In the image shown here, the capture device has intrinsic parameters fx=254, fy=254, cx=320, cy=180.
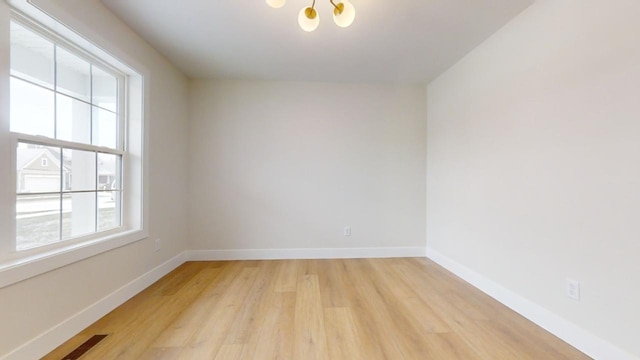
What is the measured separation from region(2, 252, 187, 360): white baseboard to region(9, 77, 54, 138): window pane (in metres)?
1.24

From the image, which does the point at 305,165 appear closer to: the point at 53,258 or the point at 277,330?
the point at 277,330

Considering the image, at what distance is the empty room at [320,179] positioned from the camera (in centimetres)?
152

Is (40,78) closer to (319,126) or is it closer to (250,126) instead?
(250,126)

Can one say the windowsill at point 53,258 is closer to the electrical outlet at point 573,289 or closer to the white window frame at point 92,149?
the white window frame at point 92,149

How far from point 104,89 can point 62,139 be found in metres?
0.66

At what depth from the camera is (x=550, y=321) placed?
1.82 metres

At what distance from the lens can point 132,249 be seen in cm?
233

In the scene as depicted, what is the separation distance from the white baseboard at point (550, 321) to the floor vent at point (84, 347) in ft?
A: 10.2

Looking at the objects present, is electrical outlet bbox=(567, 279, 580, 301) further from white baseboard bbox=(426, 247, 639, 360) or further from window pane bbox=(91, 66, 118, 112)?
window pane bbox=(91, 66, 118, 112)

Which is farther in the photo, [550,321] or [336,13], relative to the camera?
[550,321]

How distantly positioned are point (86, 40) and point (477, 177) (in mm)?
3521

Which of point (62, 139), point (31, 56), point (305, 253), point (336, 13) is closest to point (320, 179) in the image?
point (305, 253)

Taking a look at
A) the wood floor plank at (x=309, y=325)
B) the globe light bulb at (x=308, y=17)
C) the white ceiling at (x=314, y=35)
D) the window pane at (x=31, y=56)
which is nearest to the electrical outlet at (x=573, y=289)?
the wood floor plank at (x=309, y=325)

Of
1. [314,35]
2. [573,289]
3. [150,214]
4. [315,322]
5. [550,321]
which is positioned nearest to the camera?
[573,289]
